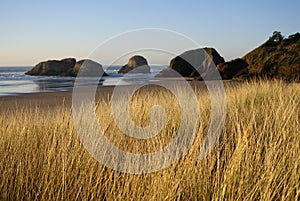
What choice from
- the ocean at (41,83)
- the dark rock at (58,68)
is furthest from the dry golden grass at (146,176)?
the dark rock at (58,68)

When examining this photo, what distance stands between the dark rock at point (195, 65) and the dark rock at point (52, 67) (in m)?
14.4

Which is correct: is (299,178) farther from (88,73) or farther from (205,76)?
(88,73)

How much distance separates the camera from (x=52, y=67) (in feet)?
121

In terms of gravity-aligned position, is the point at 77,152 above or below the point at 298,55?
below

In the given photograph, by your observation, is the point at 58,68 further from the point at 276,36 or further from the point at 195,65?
the point at 276,36

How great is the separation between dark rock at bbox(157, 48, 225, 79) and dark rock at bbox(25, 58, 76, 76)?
47.2 feet

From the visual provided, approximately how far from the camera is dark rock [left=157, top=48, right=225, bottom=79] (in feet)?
72.0

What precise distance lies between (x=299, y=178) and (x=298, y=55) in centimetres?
1681

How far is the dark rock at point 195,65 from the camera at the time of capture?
72.0 ft

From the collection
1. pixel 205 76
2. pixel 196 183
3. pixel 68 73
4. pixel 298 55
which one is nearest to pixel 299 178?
pixel 196 183

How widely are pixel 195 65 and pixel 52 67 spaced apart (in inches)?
768

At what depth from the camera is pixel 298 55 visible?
17578 mm

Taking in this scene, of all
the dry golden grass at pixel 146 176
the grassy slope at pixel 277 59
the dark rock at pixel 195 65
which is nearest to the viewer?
the dry golden grass at pixel 146 176

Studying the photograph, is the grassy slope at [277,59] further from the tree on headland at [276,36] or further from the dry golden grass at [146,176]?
the dry golden grass at [146,176]
